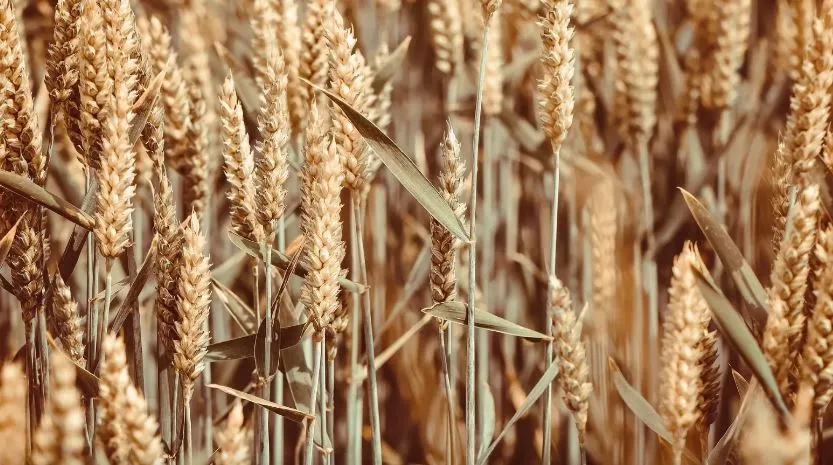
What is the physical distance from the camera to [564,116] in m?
0.61

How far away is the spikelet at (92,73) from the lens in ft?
1.81

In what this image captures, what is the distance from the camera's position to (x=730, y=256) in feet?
1.91

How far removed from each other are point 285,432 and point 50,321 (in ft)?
1.26

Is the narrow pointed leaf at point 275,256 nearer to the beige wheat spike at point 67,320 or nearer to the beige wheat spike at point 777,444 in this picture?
the beige wheat spike at point 67,320

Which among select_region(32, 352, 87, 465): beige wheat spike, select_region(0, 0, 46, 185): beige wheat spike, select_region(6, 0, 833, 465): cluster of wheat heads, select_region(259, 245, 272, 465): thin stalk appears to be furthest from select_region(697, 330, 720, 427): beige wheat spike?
select_region(0, 0, 46, 185): beige wheat spike

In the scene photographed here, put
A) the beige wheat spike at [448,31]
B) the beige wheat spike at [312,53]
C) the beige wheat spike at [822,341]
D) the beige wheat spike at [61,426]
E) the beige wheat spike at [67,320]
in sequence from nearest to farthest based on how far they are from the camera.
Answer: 1. the beige wheat spike at [61,426]
2. the beige wheat spike at [822,341]
3. the beige wheat spike at [67,320]
4. the beige wheat spike at [312,53]
5. the beige wheat spike at [448,31]

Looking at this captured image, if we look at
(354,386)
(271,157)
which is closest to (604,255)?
(354,386)

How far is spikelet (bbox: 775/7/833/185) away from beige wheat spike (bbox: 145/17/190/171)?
1.77 ft

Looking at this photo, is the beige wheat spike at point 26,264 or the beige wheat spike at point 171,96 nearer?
the beige wheat spike at point 26,264

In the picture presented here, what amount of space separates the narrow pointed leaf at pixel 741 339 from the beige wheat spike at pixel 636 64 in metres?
0.50

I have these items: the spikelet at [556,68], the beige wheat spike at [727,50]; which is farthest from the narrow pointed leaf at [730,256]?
the beige wheat spike at [727,50]

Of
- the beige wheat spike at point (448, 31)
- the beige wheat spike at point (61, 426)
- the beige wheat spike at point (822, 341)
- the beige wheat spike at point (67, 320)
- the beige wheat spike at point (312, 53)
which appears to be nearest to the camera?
the beige wheat spike at point (61, 426)

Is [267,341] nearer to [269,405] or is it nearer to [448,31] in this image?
[269,405]

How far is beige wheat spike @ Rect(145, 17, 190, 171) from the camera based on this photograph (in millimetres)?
730
